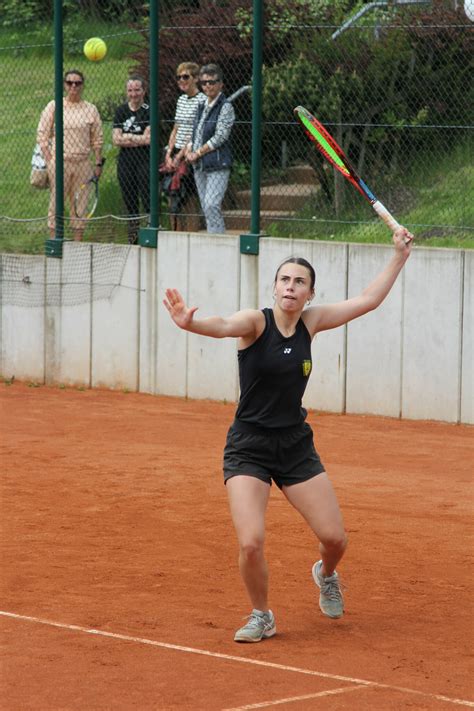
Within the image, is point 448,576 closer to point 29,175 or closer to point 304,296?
point 304,296

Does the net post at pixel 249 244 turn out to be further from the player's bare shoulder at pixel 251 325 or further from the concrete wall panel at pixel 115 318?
the player's bare shoulder at pixel 251 325

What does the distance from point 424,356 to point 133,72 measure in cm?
542

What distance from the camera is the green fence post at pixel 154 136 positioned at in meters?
15.4

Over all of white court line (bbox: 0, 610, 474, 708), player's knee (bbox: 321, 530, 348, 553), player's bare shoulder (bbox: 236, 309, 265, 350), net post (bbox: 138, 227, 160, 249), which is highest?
net post (bbox: 138, 227, 160, 249)

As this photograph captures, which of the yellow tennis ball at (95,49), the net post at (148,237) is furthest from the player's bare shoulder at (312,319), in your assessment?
the yellow tennis ball at (95,49)

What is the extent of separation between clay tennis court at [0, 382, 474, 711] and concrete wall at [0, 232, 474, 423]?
0.54 m

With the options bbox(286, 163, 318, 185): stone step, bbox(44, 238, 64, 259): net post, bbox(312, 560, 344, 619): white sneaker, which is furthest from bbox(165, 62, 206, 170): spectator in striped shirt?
bbox(312, 560, 344, 619): white sneaker

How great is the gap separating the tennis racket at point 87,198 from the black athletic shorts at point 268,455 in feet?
31.2

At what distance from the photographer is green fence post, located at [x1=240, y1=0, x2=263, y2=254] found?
14578mm

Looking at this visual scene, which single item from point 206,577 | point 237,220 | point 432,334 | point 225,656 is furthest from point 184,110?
Result: point 225,656

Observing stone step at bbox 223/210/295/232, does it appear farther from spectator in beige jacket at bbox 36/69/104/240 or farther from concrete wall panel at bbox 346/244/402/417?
spectator in beige jacket at bbox 36/69/104/240

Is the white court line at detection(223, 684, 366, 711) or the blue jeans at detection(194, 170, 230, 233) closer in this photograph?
the white court line at detection(223, 684, 366, 711)

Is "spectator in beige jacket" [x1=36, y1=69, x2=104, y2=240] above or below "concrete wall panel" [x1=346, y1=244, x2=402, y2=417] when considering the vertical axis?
above

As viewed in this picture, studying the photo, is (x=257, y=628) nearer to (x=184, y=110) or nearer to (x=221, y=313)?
(x=221, y=313)
